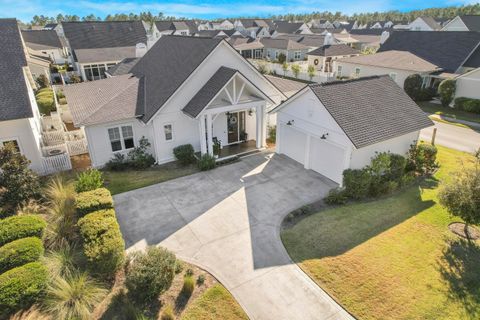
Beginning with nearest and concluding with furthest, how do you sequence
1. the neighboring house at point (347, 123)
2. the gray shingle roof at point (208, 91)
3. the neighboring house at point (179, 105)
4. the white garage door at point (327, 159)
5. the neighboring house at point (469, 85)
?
the neighboring house at point (347, 123) → the white garage door at point (327, 159) → the gray shingle roof at point (208, 91) → the neighboring house at point (179, 105) → the neighboring house at point (469, 85)

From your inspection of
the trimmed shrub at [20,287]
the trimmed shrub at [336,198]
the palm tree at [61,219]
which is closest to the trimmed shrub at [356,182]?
the trimmed shrub at [336,198]

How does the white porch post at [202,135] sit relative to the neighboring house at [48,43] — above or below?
below

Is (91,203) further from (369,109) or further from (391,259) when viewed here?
(369,109)

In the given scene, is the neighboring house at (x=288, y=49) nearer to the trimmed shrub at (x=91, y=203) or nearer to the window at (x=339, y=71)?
the window at (x=339, y=71)

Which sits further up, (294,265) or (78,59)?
(78,59)

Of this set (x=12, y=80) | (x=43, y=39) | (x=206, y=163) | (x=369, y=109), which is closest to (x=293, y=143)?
(x=369, y=109)

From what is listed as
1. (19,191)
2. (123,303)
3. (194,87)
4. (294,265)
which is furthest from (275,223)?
(19,191)

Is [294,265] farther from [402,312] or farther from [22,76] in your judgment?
[22,76]
